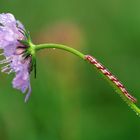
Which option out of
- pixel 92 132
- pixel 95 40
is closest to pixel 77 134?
pixel 92 132

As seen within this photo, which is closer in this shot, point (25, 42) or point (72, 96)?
point (25, 42)

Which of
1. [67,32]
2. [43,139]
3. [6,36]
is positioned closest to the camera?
[6,36]

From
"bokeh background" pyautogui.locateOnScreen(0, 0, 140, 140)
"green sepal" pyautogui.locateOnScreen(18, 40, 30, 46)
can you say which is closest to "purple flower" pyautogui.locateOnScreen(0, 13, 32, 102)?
"green sepal" pyautogui.locateOnScreen(18, 40, 30, 46)

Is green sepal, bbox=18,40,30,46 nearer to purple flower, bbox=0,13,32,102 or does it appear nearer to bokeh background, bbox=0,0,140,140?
purple flower, bbox=0,13,32,102

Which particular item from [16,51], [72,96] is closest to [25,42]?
[16,51]

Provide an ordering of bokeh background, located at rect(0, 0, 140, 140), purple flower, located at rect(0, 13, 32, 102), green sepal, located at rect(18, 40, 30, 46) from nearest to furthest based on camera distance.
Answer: purple flower, located at rect(0, 13, 32, 102), green sepal, located at rect(18, 40, 30, 46), bokeh background, located at rect(0, 0, 140, 140)

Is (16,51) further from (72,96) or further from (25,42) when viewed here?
(72,96)

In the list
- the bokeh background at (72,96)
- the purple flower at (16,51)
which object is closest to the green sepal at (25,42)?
the purple flower at (16,51)

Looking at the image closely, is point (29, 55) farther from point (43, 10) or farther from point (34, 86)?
point (43, 10)
